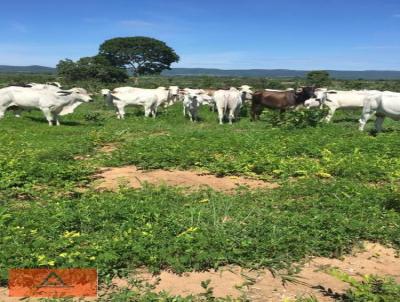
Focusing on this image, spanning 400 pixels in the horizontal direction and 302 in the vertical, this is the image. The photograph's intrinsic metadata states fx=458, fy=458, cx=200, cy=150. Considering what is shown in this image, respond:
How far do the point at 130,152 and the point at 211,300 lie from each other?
6.39 m

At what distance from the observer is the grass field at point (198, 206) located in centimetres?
→ 527

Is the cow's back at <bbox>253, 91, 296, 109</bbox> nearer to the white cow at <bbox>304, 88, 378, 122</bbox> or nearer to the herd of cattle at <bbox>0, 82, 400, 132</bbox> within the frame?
the herd of cattle at <bbox>0, 82, 400, 132</bbox>

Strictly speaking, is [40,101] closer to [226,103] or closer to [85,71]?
[226,103]

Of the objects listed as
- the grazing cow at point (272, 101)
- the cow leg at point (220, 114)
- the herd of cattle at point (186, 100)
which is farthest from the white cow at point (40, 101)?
the grazing cow at point (272, 101)

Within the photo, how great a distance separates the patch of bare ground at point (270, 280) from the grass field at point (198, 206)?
6.1 inches

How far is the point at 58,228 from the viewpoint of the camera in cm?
593

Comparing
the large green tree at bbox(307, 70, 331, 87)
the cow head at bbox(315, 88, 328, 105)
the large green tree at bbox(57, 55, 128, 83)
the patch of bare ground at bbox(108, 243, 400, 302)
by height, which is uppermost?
the cow head at bbox(315, 88, 328, 105)

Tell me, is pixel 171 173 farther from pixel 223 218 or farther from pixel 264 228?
pixel 264 228

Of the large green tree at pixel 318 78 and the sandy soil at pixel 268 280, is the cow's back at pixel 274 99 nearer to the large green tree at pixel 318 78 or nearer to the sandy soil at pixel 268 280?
the sandy soil at pixel 268 280

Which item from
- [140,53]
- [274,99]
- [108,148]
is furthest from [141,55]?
[108,148]

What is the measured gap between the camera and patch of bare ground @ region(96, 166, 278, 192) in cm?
834

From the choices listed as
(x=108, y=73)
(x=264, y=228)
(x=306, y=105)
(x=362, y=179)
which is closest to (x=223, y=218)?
(x=264, y=228)

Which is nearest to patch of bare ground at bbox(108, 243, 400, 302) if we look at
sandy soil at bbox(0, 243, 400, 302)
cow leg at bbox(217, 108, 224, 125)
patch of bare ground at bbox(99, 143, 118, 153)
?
sandy soil at bbox(0, 243, 400, 302)

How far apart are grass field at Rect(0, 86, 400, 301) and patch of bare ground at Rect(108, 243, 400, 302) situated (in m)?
0.15
